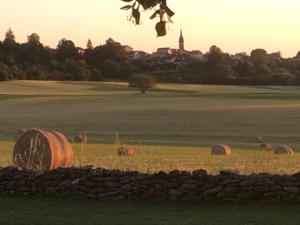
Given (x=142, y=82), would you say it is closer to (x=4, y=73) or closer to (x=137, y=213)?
(x=4, y=73)

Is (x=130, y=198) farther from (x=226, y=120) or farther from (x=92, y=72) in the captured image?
(x=92, y=72)

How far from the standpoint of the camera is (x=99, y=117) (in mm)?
54656

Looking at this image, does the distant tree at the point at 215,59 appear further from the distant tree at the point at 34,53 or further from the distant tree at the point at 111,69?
the distant tree at the point at 34,53

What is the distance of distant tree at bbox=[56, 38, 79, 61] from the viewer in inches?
5384

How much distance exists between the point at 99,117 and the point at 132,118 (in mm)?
3043

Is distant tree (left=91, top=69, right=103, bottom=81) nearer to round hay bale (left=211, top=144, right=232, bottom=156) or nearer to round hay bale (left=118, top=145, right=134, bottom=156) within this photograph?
round hay bale (left=211, top=144, right=232, bottom=156)

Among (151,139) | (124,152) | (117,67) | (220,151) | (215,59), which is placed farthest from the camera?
(215,59)

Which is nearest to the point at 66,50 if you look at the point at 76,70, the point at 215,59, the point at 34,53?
the point at 34,53

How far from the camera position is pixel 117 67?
414 feet

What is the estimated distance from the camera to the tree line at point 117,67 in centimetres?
12006

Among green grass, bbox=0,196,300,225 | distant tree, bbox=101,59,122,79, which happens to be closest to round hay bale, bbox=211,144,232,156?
green grass, bbox=0,196,300,225

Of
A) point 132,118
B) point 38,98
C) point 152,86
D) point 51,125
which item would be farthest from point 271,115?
point 152,86

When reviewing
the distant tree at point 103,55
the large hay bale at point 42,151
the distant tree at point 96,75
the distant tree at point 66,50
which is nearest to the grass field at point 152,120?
the large hay bale at point 42,151

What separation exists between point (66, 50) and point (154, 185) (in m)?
129
